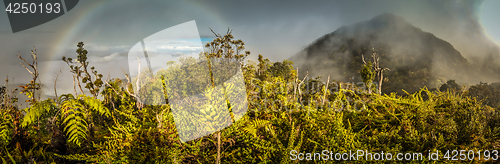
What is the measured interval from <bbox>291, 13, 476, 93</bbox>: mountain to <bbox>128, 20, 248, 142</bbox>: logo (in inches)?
241

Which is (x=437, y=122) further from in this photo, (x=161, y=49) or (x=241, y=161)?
(x=161, y=49)

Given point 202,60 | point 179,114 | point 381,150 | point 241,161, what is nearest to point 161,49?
point 202,60

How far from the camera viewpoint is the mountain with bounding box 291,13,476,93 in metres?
7.65

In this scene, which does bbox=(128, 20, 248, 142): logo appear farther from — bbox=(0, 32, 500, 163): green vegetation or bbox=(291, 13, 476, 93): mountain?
bbox=(291, 13, 476, 93): mountain

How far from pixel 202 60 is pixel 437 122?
1.65 meters

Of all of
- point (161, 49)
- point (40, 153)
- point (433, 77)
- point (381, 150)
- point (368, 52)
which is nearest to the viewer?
point (381, 150)

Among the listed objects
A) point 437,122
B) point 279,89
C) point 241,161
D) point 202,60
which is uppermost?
point 202,60

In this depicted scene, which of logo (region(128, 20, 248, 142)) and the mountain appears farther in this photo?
the mountain

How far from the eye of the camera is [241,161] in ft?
3.64

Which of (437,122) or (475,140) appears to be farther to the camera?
(437,122)

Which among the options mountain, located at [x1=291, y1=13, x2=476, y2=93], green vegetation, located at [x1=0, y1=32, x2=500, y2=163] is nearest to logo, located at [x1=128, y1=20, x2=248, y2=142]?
green vegetation, located at [x1=0, y1=32, x2=500, y2=163]

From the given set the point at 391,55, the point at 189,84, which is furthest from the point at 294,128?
the point at 391,55

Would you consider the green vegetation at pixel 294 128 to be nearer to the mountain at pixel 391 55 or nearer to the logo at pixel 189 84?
the logo at pixel 189 84

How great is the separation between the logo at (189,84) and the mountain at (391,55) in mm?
6112
